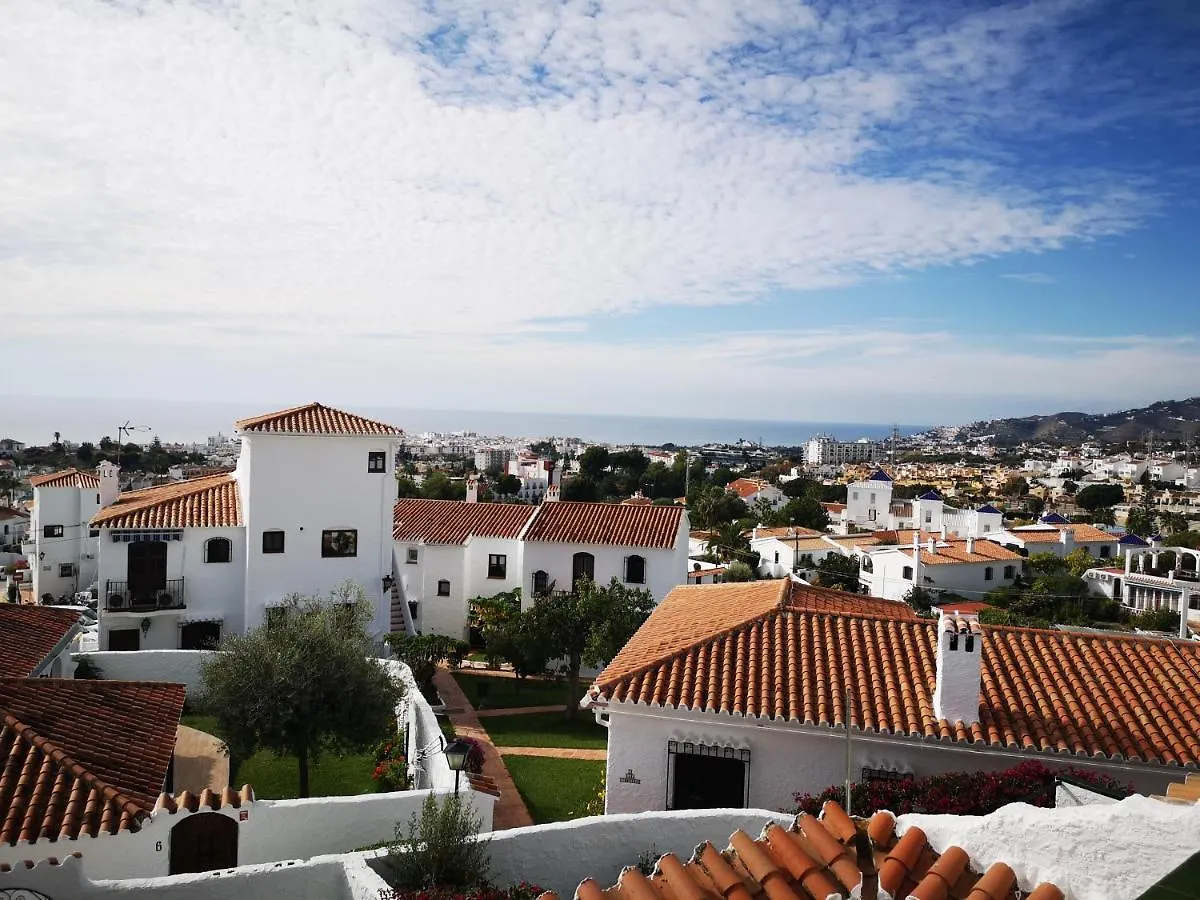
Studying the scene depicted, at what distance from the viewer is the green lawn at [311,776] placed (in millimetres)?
15392

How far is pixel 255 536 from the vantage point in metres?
24.5

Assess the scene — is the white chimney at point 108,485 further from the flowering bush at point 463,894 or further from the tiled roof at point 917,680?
the flowering bush at point 463,894

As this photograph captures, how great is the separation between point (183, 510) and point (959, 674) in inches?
853

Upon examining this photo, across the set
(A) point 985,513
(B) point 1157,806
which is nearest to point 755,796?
(B) point 1157,806

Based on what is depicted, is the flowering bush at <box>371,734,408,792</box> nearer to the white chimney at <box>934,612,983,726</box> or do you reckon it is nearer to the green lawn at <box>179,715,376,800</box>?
the green lawn at <box>179,715,376,800</box>

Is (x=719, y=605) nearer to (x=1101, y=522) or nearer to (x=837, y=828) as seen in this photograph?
(x=837, y=828)

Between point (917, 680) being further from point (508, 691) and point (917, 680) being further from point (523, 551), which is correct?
point (523, 551)

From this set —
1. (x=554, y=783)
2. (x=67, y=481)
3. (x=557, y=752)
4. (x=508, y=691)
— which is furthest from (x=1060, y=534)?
(x=67, y=481)

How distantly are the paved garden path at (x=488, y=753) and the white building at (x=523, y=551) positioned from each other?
514cm

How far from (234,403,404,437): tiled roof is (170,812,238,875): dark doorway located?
1531 centimetres

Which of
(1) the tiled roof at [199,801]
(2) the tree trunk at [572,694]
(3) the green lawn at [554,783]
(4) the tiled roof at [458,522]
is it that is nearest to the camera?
(1) the tiled roof at [199,801]

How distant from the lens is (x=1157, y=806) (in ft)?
13.4

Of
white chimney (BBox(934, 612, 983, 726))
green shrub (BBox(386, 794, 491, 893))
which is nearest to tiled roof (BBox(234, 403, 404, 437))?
green shrub (BBox(386, 794, 491, 893))

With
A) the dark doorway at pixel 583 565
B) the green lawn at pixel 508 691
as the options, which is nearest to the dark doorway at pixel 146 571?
the green lawn at pixel 508 691
